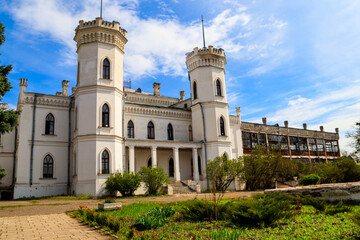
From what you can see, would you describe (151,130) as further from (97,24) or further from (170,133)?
(97,24)

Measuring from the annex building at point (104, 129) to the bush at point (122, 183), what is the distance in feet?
3.36

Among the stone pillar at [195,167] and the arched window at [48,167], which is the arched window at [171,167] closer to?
the stone pillar at [195,167]

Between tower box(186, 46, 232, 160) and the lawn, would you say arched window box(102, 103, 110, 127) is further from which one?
the lawn

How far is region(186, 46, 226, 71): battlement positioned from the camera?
106 ft

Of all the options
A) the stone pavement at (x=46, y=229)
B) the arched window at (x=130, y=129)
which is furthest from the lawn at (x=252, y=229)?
the arched window at (x=130, y=129)

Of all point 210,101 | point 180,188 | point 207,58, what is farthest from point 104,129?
point 207,58

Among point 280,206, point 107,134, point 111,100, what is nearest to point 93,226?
point 280,206

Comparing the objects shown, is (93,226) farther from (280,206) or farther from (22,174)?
(22,174)

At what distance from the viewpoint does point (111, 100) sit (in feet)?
82.7

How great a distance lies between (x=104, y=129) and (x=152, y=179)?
19.7ft

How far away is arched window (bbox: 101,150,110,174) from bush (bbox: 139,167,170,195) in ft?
9.76

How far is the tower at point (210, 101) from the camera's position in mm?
30812

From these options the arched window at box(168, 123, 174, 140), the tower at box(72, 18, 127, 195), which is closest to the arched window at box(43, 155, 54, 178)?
the tower at box(72, 18, 127, 195)

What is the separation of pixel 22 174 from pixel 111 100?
10.1 meters
